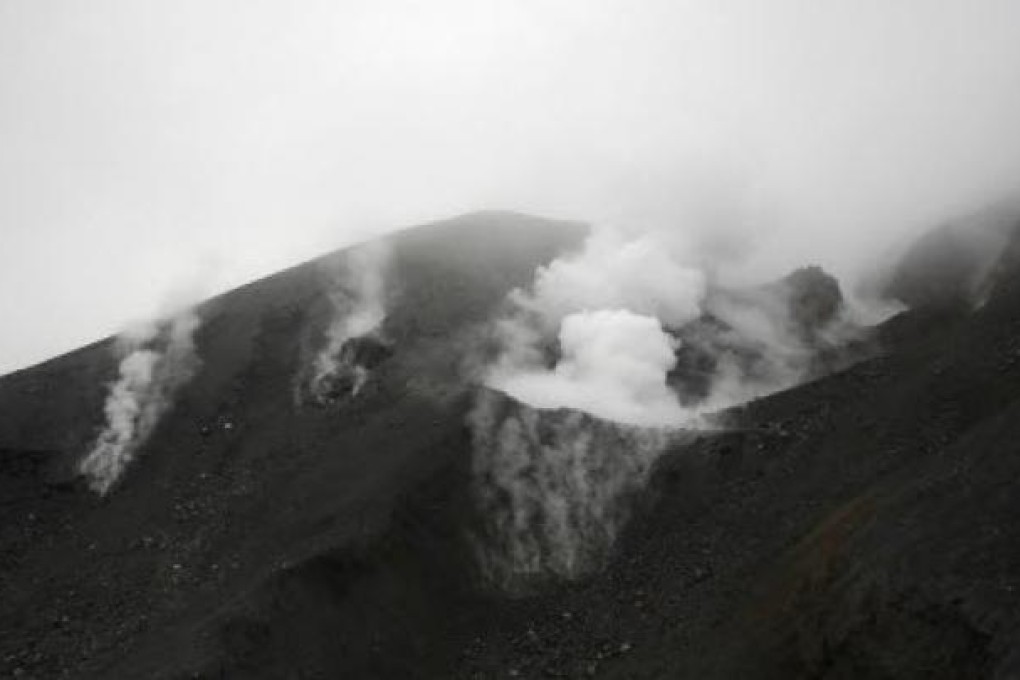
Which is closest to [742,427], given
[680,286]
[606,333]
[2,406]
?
[606,333]

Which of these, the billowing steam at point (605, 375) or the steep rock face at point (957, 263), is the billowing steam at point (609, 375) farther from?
the steep rock face at point (957, 263)

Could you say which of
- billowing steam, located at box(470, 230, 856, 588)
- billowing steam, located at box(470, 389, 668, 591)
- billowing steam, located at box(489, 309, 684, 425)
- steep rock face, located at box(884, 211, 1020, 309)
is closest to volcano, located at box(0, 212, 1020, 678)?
billowing steam, located at box(470, 389, 668, 591)

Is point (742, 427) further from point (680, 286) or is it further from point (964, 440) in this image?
point (680, 286)

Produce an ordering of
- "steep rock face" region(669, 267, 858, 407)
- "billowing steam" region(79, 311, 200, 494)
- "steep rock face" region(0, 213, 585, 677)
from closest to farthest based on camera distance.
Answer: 1. "steep rock face" region(0, 213, 585, 677)
2. "billowing steam" region(79, 311, 200, 494)
3. "steep rock face" region(669, 267, 858, 407)

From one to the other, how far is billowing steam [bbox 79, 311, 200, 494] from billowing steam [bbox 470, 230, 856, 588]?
14720 mm

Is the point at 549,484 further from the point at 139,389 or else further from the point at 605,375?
the point at 139,389

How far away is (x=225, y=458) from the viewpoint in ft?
132

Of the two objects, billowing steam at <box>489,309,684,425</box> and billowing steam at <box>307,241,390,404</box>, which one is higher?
billowing steam at <box>307,241,390,404</box>

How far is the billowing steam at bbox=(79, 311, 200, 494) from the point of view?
4125 centimetres

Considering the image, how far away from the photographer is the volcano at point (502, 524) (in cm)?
2411

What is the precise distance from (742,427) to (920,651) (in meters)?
15.4

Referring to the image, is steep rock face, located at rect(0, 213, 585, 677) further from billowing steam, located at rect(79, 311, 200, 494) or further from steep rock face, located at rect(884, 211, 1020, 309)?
steep rock face, located at rect(884, 211, 1020, 309)

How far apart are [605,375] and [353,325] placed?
43.6 ft

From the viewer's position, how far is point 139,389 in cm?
4450
